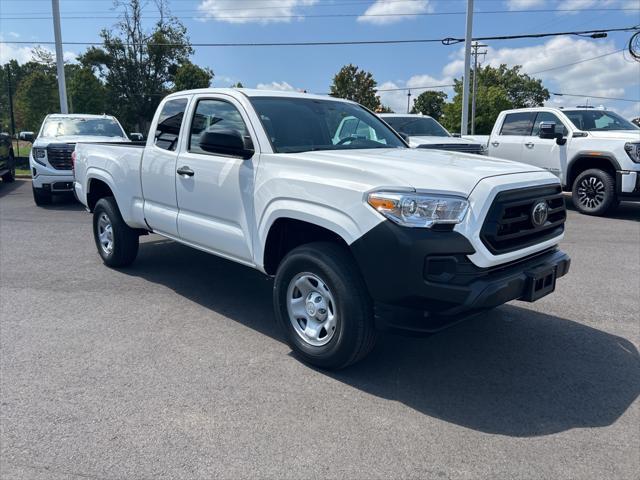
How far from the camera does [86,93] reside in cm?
3584

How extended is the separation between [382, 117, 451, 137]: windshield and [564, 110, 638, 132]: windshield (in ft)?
8.98

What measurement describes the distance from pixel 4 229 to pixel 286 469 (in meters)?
8.47

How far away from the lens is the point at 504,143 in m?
12.3

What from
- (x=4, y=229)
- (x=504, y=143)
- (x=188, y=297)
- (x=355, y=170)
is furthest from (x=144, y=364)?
(x=504, y=143)

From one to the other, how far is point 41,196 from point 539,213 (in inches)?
436

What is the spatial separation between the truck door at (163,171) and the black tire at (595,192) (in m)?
8.43

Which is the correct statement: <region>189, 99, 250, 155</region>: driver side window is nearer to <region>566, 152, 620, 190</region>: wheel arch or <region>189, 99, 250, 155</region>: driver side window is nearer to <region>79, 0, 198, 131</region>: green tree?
<region>566, 152, 620, 190</region>: wheel arch

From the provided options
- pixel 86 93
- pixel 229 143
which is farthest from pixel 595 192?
pixel 86 93

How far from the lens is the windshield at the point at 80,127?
12.5m

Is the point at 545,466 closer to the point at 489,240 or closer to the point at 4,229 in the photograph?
the point at 489,240

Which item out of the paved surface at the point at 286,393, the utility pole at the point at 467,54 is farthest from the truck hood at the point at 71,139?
the utility pole at the point at 467,54

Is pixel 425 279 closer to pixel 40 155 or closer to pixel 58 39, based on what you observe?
pixel 40 155

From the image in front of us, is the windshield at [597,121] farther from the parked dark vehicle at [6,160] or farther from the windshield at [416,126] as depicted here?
the parked dark vehicle at [6,160]

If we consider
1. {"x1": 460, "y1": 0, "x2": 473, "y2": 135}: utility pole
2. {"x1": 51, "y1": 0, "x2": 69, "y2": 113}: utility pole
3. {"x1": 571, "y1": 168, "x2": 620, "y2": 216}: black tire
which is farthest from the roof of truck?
{"x1": 51, "y1": 0, "x2": 69, "y2": 113}: utility pole
